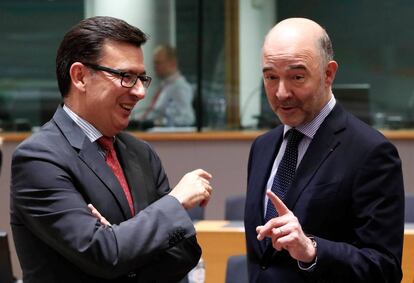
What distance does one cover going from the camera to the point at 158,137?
26.3 feet

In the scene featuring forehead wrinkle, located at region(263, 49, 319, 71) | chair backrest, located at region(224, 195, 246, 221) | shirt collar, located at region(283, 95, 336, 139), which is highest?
forehead wrinkle, located at region(263, 49, 319, 71)

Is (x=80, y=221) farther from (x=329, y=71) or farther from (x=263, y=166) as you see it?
(x=329, y=71)

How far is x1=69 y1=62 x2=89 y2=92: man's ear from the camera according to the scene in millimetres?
2422

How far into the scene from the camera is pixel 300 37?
2.55 metres

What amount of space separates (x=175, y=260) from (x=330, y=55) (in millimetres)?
768

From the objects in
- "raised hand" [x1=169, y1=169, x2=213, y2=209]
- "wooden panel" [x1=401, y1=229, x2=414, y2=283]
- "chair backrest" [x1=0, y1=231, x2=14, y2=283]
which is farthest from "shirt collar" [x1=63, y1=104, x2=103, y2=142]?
"wooden panel" [x1=401, y1=229, x2=414, y2=283]

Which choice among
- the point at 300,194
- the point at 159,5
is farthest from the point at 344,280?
the point at 159,5

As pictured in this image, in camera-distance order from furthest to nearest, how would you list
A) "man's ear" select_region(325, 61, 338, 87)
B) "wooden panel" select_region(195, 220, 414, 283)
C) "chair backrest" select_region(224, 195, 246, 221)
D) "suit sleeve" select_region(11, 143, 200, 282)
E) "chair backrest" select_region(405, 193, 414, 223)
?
"chair backrest" select_region(224, 195, 246, 221)
"chair backrest" select_region(405, 193, 414, 223)
"wooden panel" select_region(195, 220, 414, 283)
"man's ear" select_region(325, 61, 338, 87)
"suit sleeve" select_region(11, 143, 200, 282)

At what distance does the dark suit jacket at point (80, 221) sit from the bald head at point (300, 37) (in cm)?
58

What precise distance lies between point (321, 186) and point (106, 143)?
63 centimetres

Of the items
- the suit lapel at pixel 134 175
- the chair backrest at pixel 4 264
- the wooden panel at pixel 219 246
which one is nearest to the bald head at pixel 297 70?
the suit lapel at pixel 134 175

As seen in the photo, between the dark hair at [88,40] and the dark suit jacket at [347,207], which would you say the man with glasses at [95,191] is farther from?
the dark suit jacket at [347,207]

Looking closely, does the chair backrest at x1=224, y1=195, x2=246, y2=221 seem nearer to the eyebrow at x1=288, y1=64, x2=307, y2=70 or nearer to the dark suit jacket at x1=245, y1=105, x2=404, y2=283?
the dark suit jacket at x1=245, y1=105, x2=404, y2=283

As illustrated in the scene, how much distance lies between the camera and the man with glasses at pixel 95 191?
228cm
